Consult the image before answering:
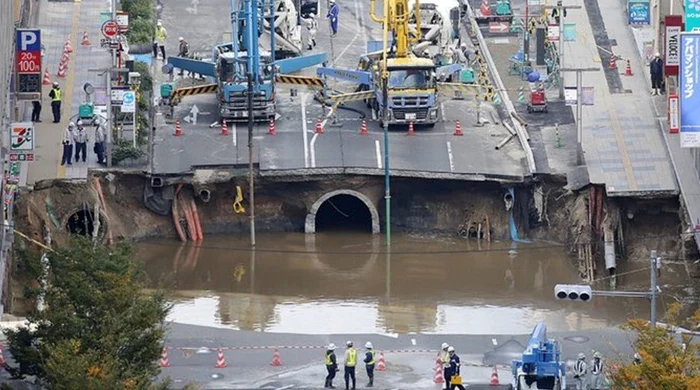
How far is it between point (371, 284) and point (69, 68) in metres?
20.4

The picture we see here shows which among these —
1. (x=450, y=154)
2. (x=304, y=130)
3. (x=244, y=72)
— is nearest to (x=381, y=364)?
(x=450, y=154)

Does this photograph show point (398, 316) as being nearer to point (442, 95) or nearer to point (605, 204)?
point (605, 204)

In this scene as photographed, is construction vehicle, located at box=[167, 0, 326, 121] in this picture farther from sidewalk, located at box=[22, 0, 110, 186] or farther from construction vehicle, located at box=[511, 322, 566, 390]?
construction vehicle, located at box=[511, 322, 566, 390]

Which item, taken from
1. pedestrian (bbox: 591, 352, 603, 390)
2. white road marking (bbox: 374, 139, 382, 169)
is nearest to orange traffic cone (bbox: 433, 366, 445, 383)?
pedestrian (bbox: 591, 352, 603, 390)

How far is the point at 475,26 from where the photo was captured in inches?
4286

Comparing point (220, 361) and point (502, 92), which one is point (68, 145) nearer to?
point (502, 92)

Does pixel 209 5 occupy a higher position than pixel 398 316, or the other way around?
pixel 209 5

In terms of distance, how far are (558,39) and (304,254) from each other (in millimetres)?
15670

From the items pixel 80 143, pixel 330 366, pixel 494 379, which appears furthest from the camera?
pixel 80 143

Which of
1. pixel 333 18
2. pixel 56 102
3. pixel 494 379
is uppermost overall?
pixel 333 18

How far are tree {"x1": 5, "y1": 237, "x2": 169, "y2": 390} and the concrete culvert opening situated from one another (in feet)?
86.0

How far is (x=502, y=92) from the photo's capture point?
332ft

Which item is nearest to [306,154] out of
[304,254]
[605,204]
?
[304,254]

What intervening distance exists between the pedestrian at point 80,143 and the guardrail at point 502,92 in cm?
1626
